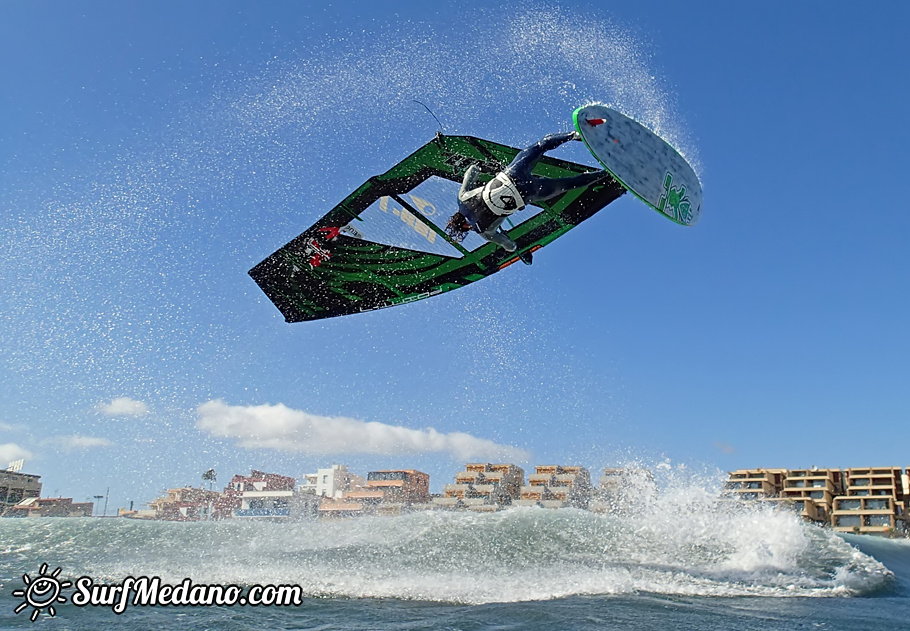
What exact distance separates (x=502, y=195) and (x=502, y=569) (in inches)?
226

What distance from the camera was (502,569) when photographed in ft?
31.1

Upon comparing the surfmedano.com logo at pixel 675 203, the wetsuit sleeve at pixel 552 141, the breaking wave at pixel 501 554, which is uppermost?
the wetsuit sleeve at pixel 552 141

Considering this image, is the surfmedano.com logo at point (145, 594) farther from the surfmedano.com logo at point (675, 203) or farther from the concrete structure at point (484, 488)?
the concrete structure at point (484, 488)

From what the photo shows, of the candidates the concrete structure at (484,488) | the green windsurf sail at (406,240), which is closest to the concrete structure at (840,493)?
the concrete structure at (484,488)

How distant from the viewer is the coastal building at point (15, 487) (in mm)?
61531

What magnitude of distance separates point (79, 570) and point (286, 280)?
5.74 metres

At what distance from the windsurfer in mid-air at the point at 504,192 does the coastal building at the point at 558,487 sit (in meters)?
59.9

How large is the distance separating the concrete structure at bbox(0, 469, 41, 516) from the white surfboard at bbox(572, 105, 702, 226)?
234ft

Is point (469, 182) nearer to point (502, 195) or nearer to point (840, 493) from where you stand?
point (502, 195)

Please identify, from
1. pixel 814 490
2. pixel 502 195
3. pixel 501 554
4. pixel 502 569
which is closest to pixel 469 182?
pixel 502 195

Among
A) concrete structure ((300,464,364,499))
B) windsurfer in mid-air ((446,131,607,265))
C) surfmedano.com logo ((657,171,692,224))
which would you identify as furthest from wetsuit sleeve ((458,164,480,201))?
concrete structure ((300,464,364,499))

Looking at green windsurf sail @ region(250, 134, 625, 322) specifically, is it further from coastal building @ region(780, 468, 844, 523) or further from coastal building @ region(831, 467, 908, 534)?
coastal building @ region(831, 467, 908, 534)

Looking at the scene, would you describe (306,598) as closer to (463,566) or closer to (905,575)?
(463,566)

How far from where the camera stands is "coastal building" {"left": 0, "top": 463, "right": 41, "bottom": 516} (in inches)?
2422
